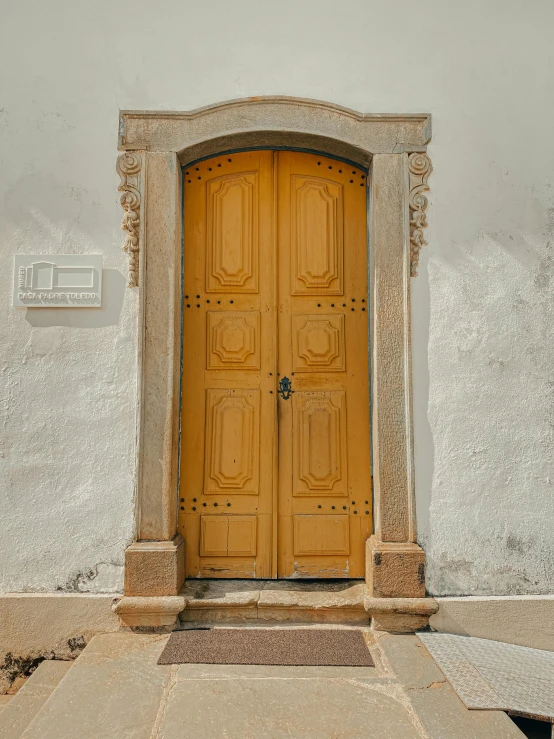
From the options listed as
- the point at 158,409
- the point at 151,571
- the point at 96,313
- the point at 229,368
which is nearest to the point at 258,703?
the point at 151,571

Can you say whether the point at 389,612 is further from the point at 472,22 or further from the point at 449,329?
the point at 472,22

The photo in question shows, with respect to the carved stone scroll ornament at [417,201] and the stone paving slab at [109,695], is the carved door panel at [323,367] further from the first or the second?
the stone paving slab at [109,695]

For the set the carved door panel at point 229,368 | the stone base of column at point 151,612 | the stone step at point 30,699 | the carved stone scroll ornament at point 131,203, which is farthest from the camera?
the carved door panel at point 229,368

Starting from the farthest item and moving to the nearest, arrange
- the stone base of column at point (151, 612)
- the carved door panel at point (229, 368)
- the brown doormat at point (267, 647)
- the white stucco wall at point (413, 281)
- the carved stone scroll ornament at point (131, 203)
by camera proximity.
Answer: the carved door panel at point (229, 368) < the carved stone scroll ornament at point (131, 203) < the white stucco wall at point (413, 281) < the stone base of column at point (151, 612) < the brown doormat at point (267, 647)

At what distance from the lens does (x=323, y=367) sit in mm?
3801

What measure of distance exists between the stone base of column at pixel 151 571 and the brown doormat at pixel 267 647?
266mm

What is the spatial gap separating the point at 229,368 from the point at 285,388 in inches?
15.3

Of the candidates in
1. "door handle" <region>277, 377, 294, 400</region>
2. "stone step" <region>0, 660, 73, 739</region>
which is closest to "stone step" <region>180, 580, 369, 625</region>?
"stone step" <region>0, 660, 73, 739</region>

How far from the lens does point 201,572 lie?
12.1 feet

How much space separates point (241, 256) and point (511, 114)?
1954mm

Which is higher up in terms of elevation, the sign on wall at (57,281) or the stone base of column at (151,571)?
the sign on wall at (57,281)

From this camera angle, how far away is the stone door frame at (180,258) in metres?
3.50

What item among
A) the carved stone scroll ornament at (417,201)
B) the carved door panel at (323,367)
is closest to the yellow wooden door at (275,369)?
the carved door panel at (323,367)

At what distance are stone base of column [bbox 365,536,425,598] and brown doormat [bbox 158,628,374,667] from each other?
0.96 feet
